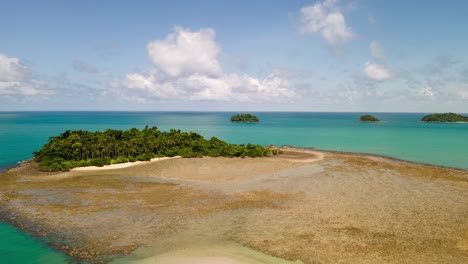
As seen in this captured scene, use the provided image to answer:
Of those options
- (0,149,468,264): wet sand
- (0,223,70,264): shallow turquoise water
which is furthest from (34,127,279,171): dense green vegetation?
(0,223,70,264): shallow turquoise water

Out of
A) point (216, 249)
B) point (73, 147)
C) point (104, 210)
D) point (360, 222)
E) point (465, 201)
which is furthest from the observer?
point (73, 147)

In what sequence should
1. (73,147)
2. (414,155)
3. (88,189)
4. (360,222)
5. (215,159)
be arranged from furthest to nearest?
(414,155) → (215,159) → (73,147) → (88,189) → (360,222)

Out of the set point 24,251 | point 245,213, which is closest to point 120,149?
point 245,213

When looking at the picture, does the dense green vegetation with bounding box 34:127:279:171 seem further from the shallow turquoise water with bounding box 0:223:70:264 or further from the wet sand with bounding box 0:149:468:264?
the shallow turquoise water with bounding box 0:223:70:264

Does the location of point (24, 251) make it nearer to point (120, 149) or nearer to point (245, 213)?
point (245, 213)

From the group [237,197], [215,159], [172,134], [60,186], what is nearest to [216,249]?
[237,197]

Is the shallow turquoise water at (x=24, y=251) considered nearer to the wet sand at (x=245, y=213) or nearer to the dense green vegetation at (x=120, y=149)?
the wet sand at (x=245, y=213)

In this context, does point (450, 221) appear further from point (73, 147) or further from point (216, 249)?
point (73, 147)
